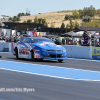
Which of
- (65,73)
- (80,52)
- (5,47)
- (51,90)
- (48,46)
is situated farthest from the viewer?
(5,47)

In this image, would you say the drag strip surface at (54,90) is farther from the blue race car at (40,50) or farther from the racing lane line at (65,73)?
the blue race car at (40,50)

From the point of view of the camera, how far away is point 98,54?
18.6 metres

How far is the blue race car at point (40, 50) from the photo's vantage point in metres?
15.1

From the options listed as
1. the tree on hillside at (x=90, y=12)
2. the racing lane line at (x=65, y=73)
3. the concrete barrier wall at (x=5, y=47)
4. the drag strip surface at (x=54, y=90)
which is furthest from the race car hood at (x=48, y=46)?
the tree on hillside at (x=90, y=12)

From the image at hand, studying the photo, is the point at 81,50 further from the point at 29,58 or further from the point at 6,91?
→ the point at 6,91

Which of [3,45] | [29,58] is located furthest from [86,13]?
[29,58]

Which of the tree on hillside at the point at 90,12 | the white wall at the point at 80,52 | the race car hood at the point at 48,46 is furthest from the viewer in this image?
the tree on hillside at the point at 90,12

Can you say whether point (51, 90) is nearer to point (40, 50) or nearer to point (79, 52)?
point (40, 50)

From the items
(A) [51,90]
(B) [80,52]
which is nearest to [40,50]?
(B) [80,52]

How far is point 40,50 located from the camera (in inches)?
597

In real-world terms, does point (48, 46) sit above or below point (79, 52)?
above

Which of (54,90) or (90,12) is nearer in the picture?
(54,90)

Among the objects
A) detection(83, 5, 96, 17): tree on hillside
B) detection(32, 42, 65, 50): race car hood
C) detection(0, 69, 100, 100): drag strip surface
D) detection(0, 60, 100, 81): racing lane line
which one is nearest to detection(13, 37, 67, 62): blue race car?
detection(32, 42, 65, 50): race car hood

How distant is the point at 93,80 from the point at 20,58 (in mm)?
9102
